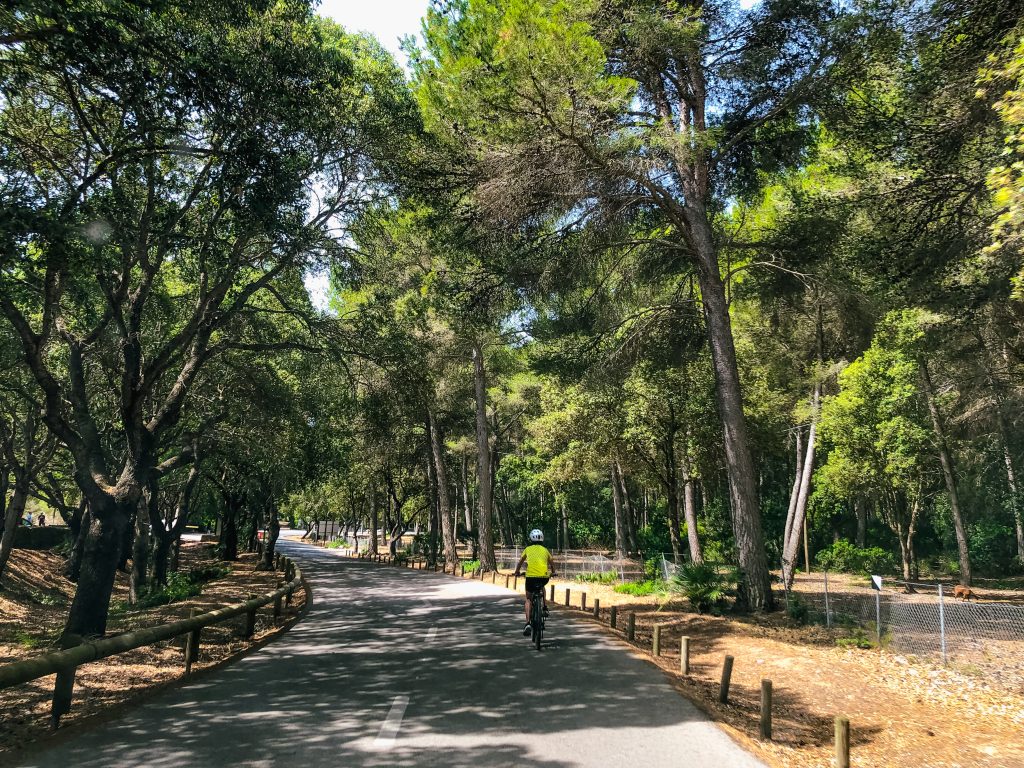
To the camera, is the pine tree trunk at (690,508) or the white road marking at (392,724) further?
the pine tree trunk at (690,508)

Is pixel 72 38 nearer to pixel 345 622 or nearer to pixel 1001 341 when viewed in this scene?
pixel 345 622

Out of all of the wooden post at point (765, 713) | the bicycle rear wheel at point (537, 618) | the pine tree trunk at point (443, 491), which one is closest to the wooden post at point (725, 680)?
the wooden post at point (765, 713)

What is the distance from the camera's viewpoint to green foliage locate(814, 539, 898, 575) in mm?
32281

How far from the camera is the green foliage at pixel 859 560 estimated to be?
3228 centimetres

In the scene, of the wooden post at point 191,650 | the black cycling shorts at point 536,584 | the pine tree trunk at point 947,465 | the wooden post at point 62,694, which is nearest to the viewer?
the wooden post at point 62,694

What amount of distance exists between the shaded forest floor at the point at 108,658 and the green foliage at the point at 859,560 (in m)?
28.2

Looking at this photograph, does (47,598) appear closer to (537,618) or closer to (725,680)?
(537,618)

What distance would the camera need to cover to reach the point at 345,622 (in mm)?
12898

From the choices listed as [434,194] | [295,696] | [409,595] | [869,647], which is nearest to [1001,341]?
[869,647]

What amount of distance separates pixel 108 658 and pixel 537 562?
280 inches

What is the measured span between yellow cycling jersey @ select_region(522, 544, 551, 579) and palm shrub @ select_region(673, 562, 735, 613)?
5.05 m

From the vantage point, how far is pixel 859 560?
32844 millimetres

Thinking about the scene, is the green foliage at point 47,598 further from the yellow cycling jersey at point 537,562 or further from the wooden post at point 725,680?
the wooden post at point 725,680

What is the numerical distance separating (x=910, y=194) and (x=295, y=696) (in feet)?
44.2
